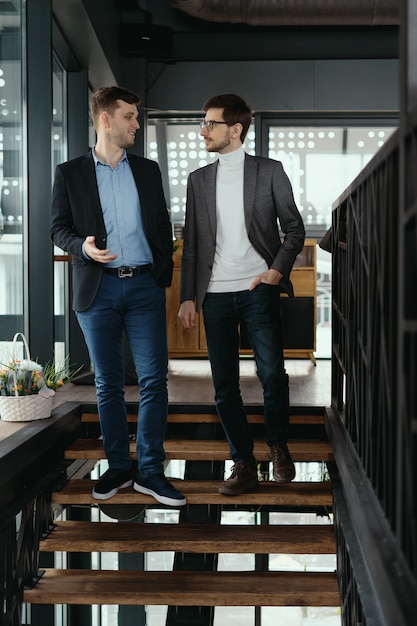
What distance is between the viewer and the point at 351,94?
758 centimetres

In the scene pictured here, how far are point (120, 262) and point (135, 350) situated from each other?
1.28ft

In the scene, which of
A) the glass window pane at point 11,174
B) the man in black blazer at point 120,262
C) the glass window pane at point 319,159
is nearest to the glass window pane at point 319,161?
the glass window pane at point 319,159

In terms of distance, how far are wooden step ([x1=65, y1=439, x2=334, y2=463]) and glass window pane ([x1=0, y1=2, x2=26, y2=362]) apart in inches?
30.5

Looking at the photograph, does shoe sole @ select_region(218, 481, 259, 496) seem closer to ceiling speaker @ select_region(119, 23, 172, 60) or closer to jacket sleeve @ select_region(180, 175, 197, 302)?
jacket sleeve @ select_region(180, 175, 197, 302)

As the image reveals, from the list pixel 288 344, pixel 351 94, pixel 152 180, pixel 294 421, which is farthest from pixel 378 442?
pixel 351 94

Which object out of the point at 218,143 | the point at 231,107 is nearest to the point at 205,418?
the point at 218,143

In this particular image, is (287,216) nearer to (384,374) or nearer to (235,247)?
(235,247)

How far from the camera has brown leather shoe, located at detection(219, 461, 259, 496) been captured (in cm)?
354

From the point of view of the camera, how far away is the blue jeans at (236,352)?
129 inches

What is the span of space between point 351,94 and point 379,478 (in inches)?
233

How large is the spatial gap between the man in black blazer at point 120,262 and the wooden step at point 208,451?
0.49 m

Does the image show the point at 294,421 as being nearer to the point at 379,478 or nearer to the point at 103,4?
the point at 379,478

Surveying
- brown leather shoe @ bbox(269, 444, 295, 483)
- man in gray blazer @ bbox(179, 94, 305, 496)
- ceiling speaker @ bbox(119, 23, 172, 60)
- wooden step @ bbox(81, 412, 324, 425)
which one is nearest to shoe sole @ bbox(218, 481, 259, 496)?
brown leather shoe @ bbox(269, 444, 295, 483)

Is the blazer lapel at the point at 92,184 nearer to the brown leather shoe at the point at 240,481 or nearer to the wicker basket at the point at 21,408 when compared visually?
the wicker basket at the point at 21,408
